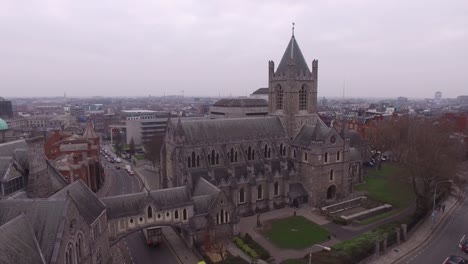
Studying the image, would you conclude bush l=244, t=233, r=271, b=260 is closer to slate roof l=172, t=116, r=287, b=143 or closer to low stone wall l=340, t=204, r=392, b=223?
low stone wall l=340, t=204, r=392, b=223

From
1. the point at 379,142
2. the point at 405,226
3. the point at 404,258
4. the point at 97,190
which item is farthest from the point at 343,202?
the point at 97,190

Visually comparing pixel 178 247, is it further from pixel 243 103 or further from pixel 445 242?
pixel 243 103

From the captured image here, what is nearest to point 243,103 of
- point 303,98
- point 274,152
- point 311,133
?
point 303,98

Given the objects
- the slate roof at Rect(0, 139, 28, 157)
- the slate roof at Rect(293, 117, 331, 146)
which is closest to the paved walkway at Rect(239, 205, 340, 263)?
the slate roof at Rect(293, 117, 331, 146)

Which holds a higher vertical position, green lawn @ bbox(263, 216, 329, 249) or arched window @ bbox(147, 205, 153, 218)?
arched window @ bbox(147, 205, 153, 218)

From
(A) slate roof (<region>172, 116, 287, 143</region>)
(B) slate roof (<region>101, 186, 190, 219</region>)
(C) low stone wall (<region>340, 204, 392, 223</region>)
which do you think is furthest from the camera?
(A) slate roof (<region>172, 116, 287, 143</region>)

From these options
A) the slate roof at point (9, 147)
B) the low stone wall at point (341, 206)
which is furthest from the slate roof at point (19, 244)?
the low stone wall at point (341, 206)

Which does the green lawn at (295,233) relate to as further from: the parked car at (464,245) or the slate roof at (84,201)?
the slate roof at (84,201)
